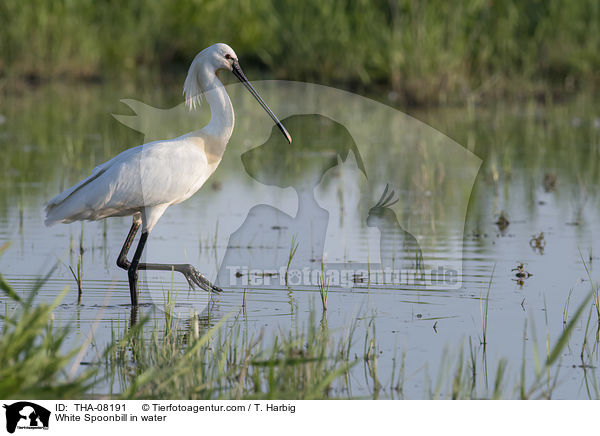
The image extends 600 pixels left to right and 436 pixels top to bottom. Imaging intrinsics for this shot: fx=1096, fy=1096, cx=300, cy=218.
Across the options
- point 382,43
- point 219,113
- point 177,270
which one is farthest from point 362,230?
point 382,43

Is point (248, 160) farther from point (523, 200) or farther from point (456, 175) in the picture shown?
point (523, 200)

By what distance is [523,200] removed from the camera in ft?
32.3

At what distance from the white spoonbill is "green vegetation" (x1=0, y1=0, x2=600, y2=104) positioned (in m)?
9.97

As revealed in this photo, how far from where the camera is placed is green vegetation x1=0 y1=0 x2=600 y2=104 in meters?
16.9

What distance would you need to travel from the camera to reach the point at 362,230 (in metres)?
8.57

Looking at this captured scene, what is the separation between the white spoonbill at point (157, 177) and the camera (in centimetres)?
633

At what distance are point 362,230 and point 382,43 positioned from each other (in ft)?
32.3

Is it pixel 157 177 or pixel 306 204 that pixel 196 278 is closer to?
pixel 157 177

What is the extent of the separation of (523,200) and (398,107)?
7.44 metres

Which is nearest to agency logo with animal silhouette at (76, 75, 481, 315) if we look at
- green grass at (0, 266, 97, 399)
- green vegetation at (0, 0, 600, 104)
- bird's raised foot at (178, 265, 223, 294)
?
bird's raised foot at (178, 265, 223, 294)

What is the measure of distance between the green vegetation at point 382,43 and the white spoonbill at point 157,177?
9972 millimetres


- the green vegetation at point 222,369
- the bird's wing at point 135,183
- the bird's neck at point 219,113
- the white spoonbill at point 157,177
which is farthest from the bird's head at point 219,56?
the green vegetation at point 222,369
